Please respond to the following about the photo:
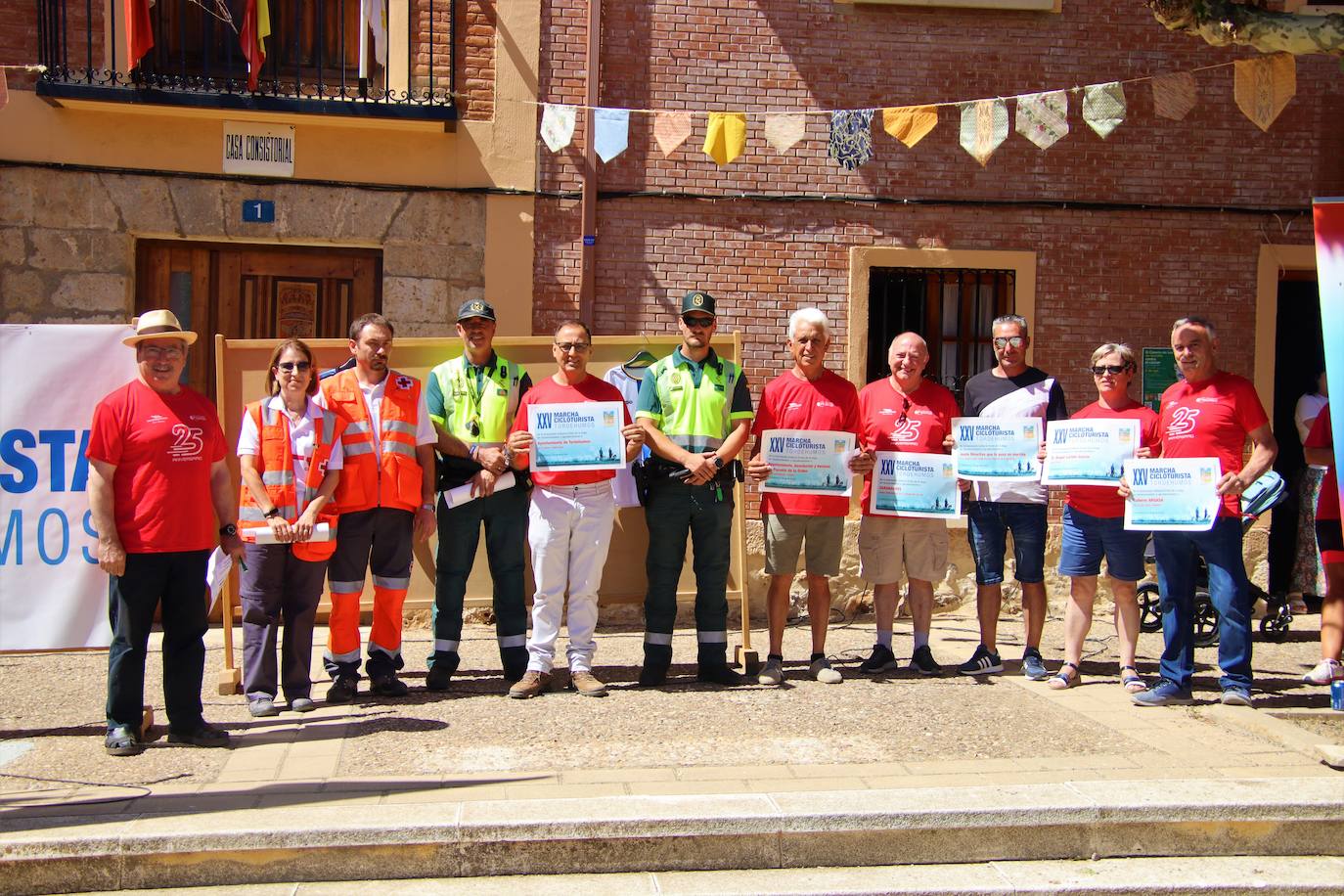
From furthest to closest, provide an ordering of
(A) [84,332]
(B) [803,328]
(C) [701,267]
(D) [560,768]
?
(C) [701,267], (B) [803,328], (A) [84,332], (D) [560,768]

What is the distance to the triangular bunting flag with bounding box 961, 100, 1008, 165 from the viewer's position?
9742 millimetres

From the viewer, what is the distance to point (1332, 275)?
618 cm

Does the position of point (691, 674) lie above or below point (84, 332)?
below

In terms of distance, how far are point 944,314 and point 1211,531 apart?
438 cm

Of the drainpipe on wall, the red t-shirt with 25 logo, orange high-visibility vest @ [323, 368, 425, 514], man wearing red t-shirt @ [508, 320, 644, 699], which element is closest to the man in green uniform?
man wearing red t-shirt @ [508, 320, 644, 699]

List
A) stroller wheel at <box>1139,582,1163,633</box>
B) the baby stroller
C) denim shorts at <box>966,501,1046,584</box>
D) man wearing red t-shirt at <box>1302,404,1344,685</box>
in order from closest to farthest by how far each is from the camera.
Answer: man wearing red t-shirt at <box>1302,404,1344,685</box>, denim shorts at <box>966,501,1046,584</box>, the baby stroller, stroller wheel at <box>1139,582,1163,633</box>

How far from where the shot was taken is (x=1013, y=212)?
10.7 metres

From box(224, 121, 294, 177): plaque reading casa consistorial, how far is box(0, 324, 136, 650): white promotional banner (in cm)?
366

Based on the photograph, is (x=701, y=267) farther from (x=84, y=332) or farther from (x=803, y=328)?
(x=84, y=332)

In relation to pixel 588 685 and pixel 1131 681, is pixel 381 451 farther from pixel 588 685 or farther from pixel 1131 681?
pixel 1131 681

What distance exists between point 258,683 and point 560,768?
2.04 metres

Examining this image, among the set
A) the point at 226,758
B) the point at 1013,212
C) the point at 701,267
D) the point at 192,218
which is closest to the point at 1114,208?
the point at 1013,212

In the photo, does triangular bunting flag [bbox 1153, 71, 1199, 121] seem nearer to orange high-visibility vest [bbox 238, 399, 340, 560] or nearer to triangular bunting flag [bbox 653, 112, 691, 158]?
triangular bunting flag [bbox 653, 112, 691, 158]

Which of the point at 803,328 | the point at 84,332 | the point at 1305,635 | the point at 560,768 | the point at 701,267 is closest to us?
the point at 560,768
